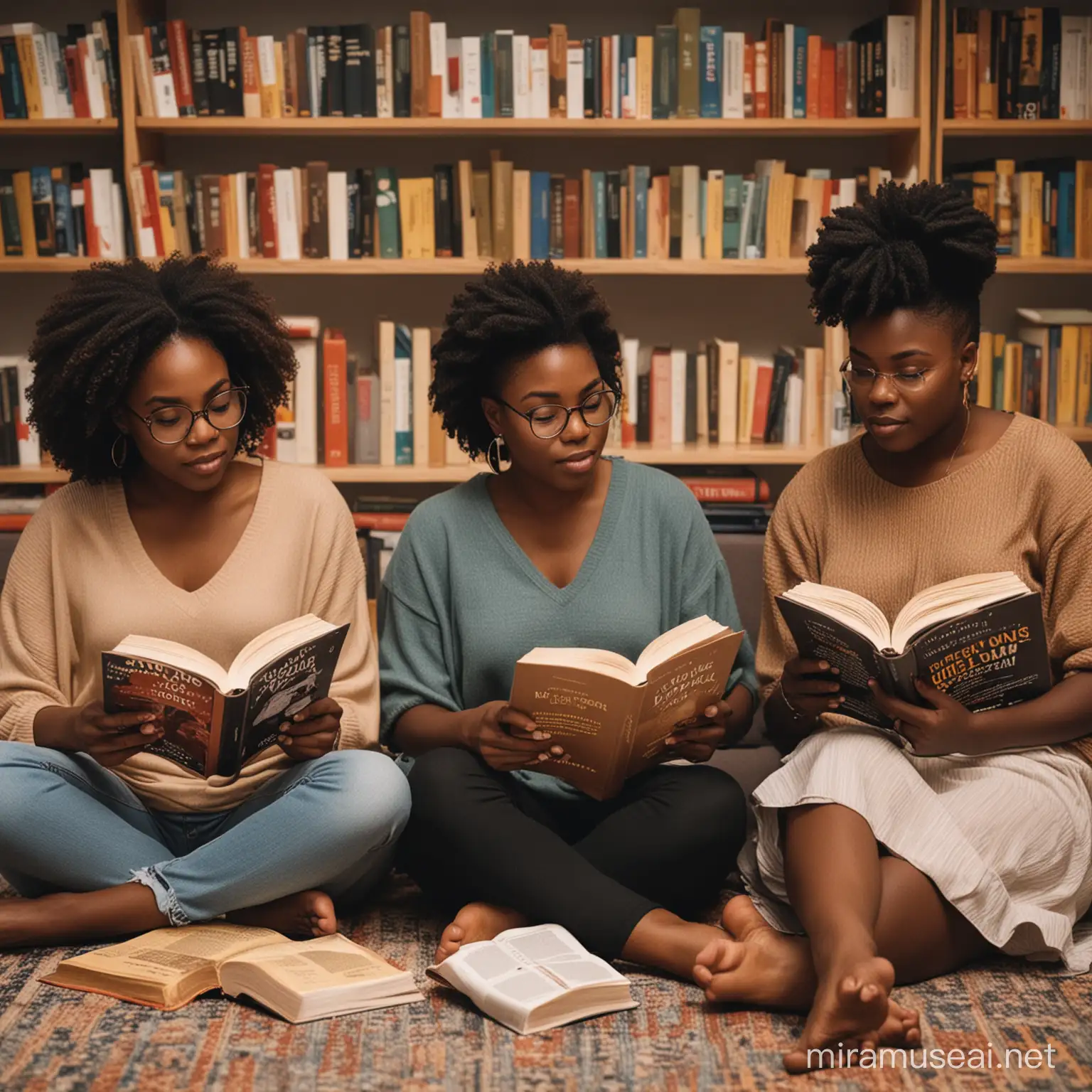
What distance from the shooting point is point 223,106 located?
3.03m

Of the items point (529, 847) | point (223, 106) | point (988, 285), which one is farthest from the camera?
point (988, 285)

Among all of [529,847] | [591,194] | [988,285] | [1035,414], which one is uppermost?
[591,194]

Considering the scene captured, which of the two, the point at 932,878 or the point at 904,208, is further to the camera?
the point at 904,208

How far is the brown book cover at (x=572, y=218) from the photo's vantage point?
3098 millimetres

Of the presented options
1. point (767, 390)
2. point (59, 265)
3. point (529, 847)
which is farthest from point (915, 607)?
point (59, 265)

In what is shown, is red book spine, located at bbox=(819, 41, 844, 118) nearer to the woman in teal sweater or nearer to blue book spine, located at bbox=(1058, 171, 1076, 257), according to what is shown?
blue book spine, located at bbox=(1058, 171, 1076, 257)

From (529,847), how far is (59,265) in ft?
6.30

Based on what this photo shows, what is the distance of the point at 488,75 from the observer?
3.03 m

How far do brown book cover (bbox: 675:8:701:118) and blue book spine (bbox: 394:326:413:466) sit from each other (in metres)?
0.78

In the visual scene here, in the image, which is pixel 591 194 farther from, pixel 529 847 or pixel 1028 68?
pixel 529 847

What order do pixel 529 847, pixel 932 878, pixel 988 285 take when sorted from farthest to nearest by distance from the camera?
pixel 988 285, pixel 529 847, pixel 932 878

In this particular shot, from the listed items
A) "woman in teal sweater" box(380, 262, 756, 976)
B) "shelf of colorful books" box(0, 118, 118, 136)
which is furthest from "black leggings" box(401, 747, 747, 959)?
"shelf of colorful books" box(0, 118, 118, 136)

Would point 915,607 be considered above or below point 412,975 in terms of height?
above

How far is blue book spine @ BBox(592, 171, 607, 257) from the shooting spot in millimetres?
3084
